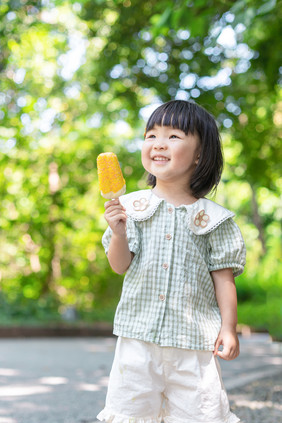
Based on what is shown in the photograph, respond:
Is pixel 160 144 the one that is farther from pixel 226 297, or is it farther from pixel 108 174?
pixel 226 297

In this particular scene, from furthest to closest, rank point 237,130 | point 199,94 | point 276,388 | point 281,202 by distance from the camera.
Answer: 1. point 281,202
2. point 237,130
3. point 199,94
4. point 276,388

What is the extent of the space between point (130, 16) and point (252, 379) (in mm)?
3935

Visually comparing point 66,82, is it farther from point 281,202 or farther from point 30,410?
point 281,202

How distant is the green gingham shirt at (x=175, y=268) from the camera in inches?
90.2

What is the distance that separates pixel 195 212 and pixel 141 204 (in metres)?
0.22

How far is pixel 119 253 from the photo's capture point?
229cm

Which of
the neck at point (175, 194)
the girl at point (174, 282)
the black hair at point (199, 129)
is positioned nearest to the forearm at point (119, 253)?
the girl at point (174, 282)

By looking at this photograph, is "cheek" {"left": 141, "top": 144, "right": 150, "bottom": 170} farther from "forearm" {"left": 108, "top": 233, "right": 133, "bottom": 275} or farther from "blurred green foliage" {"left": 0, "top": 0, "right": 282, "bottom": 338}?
"blurred green foliage" {"left": 0, "top": 0, "right": 282, "bottom": 338}

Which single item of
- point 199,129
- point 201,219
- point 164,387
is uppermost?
point 199,129

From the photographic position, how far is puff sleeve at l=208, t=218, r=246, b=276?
2.35 meters

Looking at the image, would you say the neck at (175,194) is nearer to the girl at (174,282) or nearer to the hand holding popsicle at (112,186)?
the girl at (174,282)

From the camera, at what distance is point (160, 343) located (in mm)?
2260

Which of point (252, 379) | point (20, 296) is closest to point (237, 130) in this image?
point (252, 379)

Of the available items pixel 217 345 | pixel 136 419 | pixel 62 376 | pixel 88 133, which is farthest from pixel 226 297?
pixel 88 133
